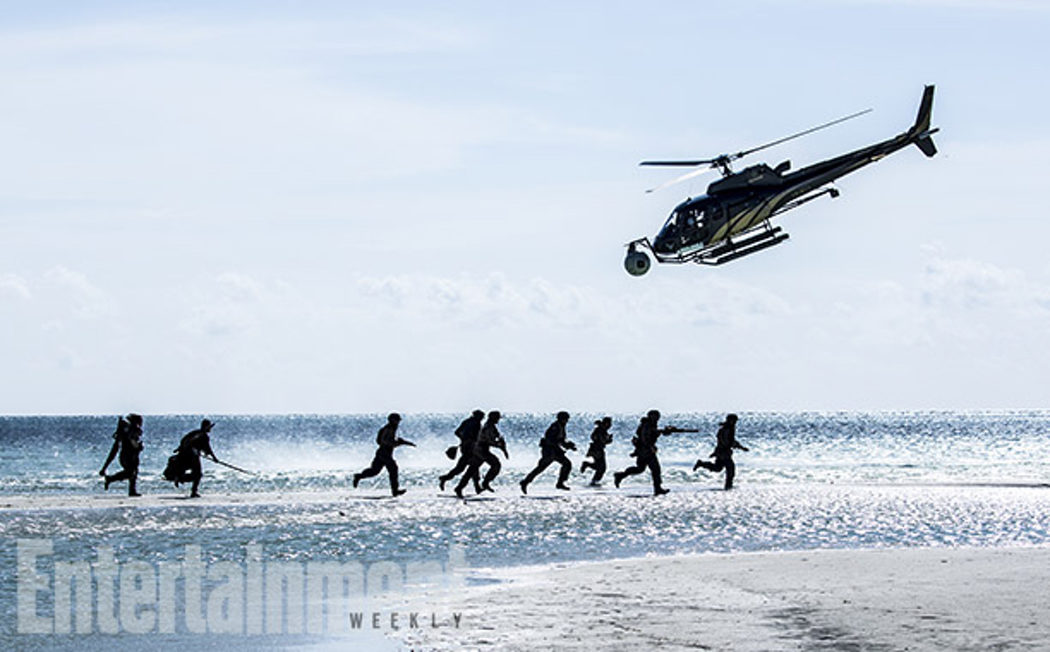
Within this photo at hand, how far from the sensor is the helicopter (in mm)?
27203

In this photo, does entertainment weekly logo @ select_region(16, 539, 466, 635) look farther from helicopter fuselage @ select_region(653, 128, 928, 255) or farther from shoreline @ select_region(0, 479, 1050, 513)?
helicopter fuselage @ select_region(653, 128, 928, 255)

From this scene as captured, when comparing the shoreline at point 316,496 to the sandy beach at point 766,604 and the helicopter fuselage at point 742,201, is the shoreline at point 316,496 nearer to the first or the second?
the helicopter fuselage at point 742,201

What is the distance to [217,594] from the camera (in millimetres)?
14930

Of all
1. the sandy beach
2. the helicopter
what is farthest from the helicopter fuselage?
the sandy beach

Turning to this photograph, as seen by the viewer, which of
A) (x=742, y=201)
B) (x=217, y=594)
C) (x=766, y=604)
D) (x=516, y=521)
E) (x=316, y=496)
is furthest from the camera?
(x=316, y=496)

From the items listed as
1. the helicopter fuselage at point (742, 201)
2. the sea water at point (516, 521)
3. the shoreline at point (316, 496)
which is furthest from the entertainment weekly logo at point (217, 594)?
the helicopter fuselage at point (742, 201)

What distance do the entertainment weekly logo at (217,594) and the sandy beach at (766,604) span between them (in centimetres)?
88

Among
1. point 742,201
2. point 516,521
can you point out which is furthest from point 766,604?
point 742,201

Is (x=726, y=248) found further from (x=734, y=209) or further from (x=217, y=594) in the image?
(x=217, y=594)

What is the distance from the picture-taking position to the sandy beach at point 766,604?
1149 cm

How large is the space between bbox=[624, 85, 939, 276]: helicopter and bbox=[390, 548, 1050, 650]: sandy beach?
10.4 metres

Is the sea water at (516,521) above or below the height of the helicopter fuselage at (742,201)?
below

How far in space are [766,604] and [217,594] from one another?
5.52 m

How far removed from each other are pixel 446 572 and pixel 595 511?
355 inches
